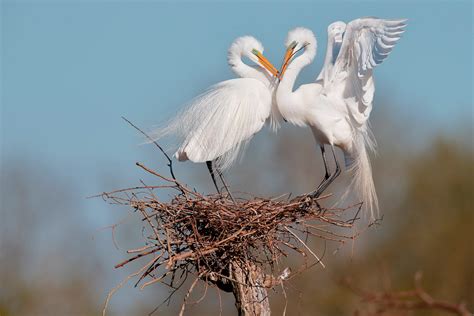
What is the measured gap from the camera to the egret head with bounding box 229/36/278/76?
657 cm

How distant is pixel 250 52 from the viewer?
6.58m

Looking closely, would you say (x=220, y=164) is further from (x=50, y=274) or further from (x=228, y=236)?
(x=50, y=274)

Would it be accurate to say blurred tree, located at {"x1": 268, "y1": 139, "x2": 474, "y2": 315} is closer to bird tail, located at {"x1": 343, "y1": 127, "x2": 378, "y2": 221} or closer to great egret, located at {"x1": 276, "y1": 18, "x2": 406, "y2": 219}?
bird tail, located at {"x1": 343, "y1": 127, "x2": 378, "y2": 221}

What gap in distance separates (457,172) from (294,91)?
35.9ft

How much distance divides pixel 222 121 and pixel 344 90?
0.88 meters

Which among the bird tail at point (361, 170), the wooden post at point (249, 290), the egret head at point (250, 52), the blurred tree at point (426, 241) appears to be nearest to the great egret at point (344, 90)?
the bird tail at point (361, 170)

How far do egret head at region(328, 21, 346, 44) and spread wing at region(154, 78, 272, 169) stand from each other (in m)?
0.62

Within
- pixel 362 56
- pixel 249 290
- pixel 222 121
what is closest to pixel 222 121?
pixel 222 121

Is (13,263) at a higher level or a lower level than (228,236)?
lower

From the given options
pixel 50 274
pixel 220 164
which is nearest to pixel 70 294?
pixel 50 274

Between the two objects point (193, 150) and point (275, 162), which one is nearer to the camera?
point (193, 150)

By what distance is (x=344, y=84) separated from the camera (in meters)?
6.27

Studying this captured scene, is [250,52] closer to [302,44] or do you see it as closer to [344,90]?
[302,44]

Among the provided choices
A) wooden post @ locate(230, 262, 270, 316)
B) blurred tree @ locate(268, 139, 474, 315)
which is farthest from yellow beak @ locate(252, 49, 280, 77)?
blurred tree @ locate(268, 139, 474, 315)
